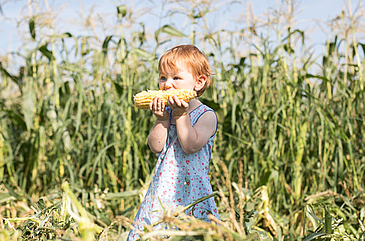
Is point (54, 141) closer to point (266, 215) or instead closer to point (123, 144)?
point (123, 144)

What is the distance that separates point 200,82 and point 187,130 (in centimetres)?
29

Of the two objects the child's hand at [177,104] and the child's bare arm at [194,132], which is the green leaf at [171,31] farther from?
the child's hand at [177,104]

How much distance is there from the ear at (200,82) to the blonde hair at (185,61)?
13mm

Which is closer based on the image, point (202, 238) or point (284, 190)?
point (202, 238)

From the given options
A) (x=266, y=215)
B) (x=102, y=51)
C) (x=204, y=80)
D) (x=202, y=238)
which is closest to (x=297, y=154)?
(x=266, y=215)

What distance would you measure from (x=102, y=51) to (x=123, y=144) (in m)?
0.81

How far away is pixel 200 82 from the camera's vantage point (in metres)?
1.74

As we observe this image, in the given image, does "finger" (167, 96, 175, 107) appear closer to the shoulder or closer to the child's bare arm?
the child's bare arm

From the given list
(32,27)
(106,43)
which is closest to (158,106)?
(106,43)

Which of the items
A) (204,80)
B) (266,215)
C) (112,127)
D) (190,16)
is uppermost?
(190,16)

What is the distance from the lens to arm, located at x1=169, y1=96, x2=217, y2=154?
1.51 metres

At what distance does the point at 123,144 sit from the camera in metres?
3.06

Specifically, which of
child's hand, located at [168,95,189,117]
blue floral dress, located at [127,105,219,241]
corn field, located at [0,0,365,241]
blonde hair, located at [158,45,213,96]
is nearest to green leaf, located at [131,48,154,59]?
corn field, located at [0,0,365,241]

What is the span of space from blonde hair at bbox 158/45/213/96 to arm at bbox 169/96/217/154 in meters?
0.22
